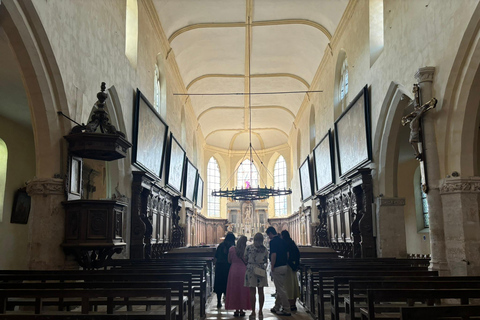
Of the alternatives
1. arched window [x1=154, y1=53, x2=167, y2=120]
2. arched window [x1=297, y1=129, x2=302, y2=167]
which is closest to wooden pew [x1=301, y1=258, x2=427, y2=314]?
arched window [x1=154, y1=53, x2=167, y2=120]

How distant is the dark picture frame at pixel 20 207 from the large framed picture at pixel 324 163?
10083mm

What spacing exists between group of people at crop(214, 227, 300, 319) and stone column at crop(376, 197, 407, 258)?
150 inches

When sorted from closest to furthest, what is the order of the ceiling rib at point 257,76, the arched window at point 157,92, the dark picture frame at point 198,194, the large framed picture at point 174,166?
the arched window at point 157,92 < the large framed picture at point 174,166 < the ceiling rib at point 257,76 < the dark picture frame at point 198,194

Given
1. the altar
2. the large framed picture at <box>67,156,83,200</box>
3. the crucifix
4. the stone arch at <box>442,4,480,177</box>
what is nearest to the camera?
the stone arch at <box>442,4,480,177</box>

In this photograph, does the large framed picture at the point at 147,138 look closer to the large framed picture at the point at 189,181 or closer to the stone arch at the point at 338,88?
the large framed picture at the point at 189,181

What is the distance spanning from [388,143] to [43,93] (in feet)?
26.1

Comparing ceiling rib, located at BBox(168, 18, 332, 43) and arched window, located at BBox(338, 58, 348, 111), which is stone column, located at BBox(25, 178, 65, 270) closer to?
ceiling rib, located at BBox(168, 18, 332, 43)

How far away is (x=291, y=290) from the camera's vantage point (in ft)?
27.1

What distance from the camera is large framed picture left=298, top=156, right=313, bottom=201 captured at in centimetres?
2077

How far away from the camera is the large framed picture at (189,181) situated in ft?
67.9

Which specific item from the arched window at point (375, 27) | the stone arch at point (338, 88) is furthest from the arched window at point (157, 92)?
the arched window at point (375, 27)

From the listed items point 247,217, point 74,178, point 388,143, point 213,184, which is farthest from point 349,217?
point 213,184

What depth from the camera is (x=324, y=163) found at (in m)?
17.4

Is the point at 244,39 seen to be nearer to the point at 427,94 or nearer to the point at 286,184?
the point at 427,94
